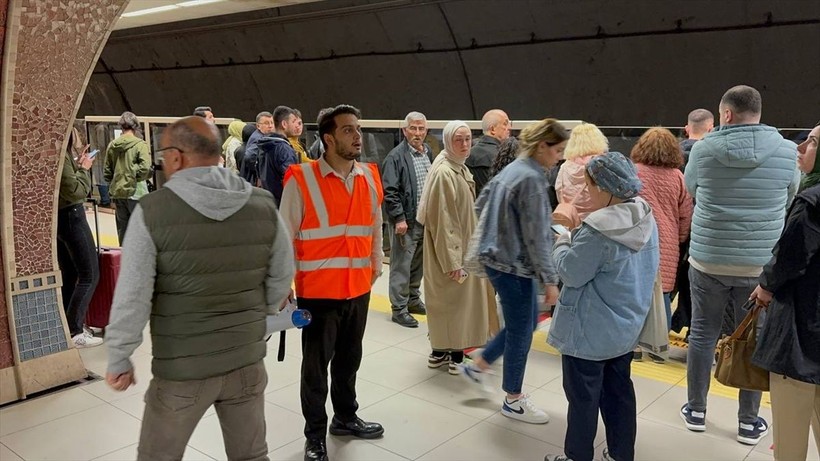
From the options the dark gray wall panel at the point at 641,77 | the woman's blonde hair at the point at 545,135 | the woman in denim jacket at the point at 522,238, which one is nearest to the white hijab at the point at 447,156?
the woman in denim jacket at the point at 522,238

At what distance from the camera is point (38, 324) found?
391cm

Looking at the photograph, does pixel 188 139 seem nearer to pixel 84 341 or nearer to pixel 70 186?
pixel 70 186

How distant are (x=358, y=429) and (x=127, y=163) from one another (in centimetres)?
367

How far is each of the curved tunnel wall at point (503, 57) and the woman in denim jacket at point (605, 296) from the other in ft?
17.6

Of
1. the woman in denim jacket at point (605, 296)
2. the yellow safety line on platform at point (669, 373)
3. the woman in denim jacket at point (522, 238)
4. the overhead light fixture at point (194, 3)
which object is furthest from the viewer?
the overhead light fixture at point (194, 3)

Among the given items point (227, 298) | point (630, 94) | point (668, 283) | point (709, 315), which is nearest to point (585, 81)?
point (630, 94)

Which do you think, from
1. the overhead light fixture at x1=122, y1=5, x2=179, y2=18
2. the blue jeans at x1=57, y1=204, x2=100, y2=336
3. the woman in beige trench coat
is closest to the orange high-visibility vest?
the woman in beige trench coat

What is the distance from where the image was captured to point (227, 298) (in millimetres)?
2189

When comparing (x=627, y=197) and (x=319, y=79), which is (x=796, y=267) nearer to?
(x=627, y=197)

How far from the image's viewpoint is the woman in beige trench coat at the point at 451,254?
4031mm

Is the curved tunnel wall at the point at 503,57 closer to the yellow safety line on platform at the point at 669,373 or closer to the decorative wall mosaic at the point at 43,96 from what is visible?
the yellow safety line on platform at the point at 669,373

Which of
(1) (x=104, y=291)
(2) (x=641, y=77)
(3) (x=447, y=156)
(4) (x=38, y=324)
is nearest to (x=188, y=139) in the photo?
(3) (x=447, y=156)

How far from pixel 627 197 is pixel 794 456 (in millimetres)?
1231

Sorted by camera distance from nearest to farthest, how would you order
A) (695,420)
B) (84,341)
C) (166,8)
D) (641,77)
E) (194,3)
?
(695,420), (84,341), (641,77), (194,3), (166,8)
